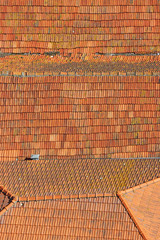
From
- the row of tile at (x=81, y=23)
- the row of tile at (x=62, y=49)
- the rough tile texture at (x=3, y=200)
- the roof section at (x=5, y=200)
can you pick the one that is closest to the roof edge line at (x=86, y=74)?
the row of tile at (x=62, y=49)

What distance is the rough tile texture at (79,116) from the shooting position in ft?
42.8

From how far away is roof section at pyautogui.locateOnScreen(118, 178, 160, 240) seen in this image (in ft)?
42.4

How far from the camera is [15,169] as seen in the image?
43.1 feet

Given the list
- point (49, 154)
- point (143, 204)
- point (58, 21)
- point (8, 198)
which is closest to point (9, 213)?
point (8, 198)

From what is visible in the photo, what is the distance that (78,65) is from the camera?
14.7 metres

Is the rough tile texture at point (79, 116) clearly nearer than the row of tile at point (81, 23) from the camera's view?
Yes

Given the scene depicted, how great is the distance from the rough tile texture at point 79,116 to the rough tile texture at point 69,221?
2400 millimetres

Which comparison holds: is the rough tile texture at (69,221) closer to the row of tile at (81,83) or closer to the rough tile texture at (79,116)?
the rough tile texture at (79,116)

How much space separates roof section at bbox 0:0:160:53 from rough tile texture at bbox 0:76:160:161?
3.52 m

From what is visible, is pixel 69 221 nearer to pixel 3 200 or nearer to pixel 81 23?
pixel 3 200

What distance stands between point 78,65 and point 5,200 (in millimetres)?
8016

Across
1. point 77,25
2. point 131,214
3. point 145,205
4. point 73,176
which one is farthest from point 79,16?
point 131,214

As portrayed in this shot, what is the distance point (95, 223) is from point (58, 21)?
11.4 m

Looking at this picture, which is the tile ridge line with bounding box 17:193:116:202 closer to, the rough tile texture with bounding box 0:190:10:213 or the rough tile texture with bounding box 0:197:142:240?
the rough tile texture with bounding box 0:197:142:240
